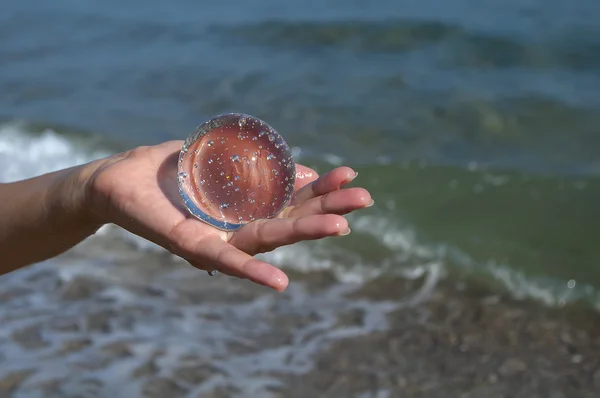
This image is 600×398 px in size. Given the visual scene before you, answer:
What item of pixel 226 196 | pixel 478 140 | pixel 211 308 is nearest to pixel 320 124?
pixel 478 140

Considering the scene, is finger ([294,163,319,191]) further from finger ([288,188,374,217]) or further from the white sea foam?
the white sea foam

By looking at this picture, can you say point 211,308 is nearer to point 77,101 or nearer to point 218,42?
point 77,101

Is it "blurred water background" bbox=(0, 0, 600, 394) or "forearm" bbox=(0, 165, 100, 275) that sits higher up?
"forearm" bbox=(0, 165, 100, 275)

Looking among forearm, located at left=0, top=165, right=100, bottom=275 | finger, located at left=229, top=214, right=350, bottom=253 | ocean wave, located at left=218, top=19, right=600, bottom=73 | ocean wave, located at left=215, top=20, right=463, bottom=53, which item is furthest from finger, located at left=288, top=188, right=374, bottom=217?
ocean wave, located at left=215, top=20, right=463, bottom=53

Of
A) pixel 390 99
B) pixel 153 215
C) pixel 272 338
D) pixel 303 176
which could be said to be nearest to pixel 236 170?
pixel 303 176

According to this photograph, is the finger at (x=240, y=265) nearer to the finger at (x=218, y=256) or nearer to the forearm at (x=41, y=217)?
the finger at (x=218, y=256)

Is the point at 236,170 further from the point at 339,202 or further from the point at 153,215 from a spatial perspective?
the point at 339,202

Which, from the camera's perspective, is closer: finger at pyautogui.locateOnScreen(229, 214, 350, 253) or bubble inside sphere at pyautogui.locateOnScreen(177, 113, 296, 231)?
finger at pyautogui.locateOnScreen(229, 214, 350, 253)
